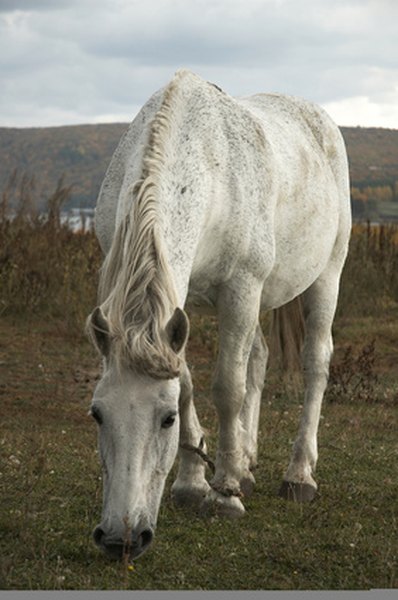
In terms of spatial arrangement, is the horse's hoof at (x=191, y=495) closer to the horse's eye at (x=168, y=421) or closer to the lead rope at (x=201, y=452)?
the lead rope at (x=201, y=452)

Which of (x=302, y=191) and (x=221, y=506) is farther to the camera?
(x=302, y=191)

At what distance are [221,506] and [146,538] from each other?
1.52m

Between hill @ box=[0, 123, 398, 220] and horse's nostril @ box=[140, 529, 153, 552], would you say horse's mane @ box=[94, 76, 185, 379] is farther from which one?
hill @ box=[0, 123, 398, 220]

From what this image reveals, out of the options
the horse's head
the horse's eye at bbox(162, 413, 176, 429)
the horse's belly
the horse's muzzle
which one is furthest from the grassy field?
the horse's belly

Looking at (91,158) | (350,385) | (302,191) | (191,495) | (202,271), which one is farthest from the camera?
(91,158)

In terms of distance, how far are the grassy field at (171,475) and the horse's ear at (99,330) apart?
947mm

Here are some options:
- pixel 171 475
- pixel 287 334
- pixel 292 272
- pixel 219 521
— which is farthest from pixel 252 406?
pixel 219 521

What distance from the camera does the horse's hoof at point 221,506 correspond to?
5.16 metres

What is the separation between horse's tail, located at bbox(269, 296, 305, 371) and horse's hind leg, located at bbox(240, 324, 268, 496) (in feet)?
1.99

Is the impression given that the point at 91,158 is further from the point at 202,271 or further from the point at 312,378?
the point at 202,271

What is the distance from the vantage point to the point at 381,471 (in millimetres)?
6496

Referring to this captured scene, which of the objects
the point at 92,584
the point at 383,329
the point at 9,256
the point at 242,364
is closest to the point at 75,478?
the point at 242,364

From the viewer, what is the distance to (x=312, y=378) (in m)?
6.46

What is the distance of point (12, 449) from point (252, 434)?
1.61 m
